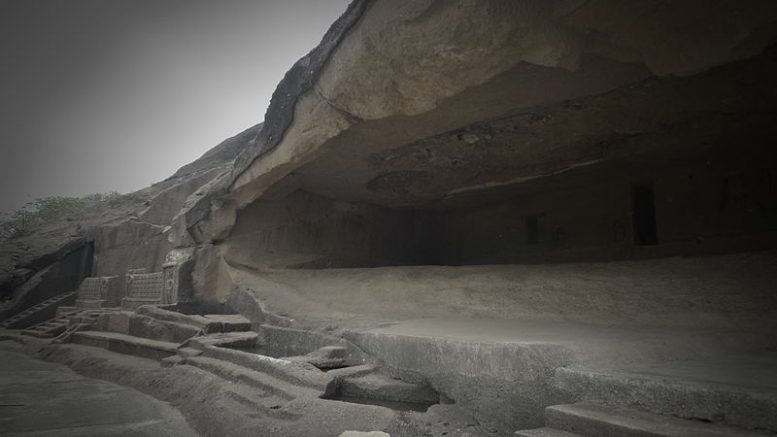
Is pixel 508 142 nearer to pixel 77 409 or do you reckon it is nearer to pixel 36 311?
pixel 77 409

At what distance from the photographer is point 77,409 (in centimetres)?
377

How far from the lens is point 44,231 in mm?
15578

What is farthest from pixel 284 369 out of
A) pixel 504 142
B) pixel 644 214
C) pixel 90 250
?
pixel 90 250

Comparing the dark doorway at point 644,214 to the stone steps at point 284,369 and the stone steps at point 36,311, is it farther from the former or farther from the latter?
the stone steps at point 36,311

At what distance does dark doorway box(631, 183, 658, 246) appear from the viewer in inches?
241

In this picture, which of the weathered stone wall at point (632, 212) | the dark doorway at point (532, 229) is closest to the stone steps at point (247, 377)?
the weathered stone wall at point (632, 212)

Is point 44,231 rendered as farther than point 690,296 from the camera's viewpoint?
Yes

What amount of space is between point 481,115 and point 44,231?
55.8ft

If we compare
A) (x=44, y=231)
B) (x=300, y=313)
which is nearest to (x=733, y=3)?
(x=300, y=313)

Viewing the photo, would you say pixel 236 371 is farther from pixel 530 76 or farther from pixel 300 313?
pixel 530 76

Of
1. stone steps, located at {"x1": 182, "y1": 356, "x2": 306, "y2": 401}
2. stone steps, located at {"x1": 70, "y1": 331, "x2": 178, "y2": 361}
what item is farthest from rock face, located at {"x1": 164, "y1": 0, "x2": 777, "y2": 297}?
stone steps, located at {"x1": 182, "y1": 356, "x2": 306, "y2": 401}

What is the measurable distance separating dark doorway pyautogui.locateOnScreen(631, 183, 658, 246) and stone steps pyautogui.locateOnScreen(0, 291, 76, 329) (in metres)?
14.1

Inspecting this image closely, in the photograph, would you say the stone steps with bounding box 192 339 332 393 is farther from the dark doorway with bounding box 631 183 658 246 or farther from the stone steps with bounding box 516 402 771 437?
the dark doorway with bounding box 631 183 658 246

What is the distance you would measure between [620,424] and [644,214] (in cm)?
525
